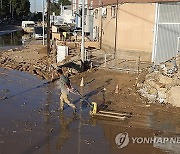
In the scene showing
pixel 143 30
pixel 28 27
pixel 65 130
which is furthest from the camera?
pixel 28 27

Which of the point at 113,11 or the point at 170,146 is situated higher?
the point at 113,11

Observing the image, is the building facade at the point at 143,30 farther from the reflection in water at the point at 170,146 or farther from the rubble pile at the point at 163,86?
the reflection in water at the point at 170,146

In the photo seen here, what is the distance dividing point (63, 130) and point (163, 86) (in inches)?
230

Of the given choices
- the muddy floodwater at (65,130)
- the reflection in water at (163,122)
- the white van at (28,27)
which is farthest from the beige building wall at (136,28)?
the white van at (28,27)

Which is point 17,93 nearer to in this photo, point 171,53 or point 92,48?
point 171,53

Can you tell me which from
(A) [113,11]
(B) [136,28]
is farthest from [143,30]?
(A) [113,11]

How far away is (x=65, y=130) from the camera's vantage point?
11.9 meters

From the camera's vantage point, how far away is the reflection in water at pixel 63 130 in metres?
10.8

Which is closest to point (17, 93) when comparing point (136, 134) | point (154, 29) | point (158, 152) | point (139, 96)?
point (139, 96)

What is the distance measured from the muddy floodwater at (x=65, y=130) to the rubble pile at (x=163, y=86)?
151cm

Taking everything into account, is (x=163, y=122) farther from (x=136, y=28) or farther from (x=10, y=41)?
(x=10, y=41)

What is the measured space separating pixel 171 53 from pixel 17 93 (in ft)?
36.4

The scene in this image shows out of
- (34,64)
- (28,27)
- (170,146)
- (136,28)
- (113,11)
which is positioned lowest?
(170,146)

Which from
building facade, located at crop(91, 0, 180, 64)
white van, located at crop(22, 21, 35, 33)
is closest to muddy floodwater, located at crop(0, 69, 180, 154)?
building facade, located at crop(91, 0, 180, 64)
